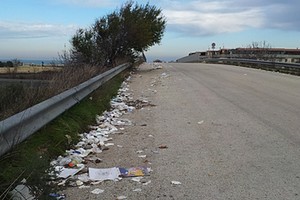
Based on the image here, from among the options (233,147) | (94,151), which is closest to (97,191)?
(94,151)

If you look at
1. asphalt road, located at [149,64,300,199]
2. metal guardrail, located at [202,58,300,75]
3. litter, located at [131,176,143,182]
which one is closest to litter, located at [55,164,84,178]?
litter, located at [131,176,143,182]

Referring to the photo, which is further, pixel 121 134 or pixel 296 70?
pixel 296 70

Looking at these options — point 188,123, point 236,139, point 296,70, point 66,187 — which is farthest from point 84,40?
point 66,187

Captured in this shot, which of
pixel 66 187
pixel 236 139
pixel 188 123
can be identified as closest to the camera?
pixel 66 187

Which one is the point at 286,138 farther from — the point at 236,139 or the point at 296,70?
the point at 296,70

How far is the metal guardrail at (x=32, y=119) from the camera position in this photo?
13.8 ft

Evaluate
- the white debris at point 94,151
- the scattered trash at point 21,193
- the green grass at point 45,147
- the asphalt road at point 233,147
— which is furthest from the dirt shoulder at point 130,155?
the scattered trash at point 21,193

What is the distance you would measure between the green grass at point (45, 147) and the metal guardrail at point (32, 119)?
15cm

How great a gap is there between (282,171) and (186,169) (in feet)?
4.02

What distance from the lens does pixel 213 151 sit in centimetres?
595

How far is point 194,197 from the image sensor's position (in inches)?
166

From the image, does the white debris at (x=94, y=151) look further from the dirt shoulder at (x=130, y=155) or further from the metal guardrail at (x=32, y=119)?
the metal guardrail at (x=32, y=119)

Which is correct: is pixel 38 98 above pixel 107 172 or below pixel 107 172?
above

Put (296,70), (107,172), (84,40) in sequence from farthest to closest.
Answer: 1. (296,70)
2. (84,40)
3. (107,172)
